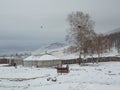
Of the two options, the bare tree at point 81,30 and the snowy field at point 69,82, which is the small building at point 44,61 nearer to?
the bare tree at point 81,30

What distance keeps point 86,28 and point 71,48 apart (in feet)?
19.3

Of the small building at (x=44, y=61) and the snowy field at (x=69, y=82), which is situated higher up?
the small building at (x=44, y=61)

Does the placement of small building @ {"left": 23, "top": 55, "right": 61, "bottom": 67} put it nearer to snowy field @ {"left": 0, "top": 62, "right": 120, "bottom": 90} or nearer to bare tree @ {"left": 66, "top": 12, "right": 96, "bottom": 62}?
bare tree @ {"left": 66, "top": 12, "right": 96, "bottom": 62}

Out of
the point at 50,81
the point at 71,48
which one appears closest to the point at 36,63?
the point at 71,48

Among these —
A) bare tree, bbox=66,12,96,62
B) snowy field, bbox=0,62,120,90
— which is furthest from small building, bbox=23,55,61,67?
snowy field, bbox=0,62,120,90

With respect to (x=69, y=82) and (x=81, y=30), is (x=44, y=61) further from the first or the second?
(x=69, y=82)

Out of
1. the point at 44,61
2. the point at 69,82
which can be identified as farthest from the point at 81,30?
the point at 69,82

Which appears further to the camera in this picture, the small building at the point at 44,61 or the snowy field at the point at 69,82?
the small building at the point at 44,61

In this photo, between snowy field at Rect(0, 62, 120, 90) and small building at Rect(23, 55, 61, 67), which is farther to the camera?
small building at Rect(23, 55, 61, 67)

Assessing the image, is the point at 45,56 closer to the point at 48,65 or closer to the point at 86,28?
the point at 48,65

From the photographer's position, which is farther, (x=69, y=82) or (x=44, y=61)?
(x=44, y=61)

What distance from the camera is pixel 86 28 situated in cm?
6169

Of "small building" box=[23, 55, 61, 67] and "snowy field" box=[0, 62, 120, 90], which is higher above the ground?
"small building" box=[23, 55, 61, 67]

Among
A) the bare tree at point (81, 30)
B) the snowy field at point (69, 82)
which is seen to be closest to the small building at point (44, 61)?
the bare tree at point (81, 30)
